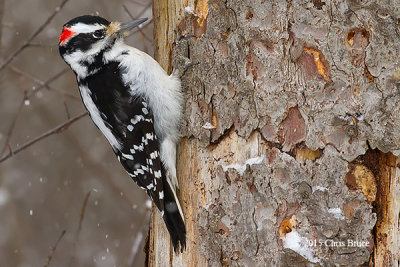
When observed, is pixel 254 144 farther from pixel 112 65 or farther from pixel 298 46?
pixel 112 65

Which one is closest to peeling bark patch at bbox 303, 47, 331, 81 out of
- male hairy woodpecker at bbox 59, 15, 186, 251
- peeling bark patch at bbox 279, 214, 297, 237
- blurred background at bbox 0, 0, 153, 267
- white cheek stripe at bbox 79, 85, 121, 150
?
peeling bark patch at bbox 279, 214, 297, 237

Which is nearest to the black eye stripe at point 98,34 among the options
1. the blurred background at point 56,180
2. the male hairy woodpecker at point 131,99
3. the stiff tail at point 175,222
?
the male hairy woodpecker at point 131,99

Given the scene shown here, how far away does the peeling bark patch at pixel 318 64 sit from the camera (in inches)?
94.3

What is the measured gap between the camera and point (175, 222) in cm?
294

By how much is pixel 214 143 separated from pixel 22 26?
4669 mm

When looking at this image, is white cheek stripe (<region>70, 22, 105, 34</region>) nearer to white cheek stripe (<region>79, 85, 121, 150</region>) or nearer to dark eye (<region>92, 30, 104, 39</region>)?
dark eye (<region>92, 30, 104, 39</region>)

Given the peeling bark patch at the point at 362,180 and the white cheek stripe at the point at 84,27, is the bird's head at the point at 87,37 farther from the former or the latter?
the peeling bark patch at the point at 362,180

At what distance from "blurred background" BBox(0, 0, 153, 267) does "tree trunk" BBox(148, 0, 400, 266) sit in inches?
167

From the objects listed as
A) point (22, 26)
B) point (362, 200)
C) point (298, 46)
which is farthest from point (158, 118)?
point (22, 26)

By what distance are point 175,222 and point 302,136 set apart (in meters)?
0.92

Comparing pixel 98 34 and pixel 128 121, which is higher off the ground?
pixel 98 34

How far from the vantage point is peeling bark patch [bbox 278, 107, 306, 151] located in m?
2.44

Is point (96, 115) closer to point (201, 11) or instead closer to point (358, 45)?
point (201, 11)

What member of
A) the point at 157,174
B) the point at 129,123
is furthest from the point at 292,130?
the point at 129,123
